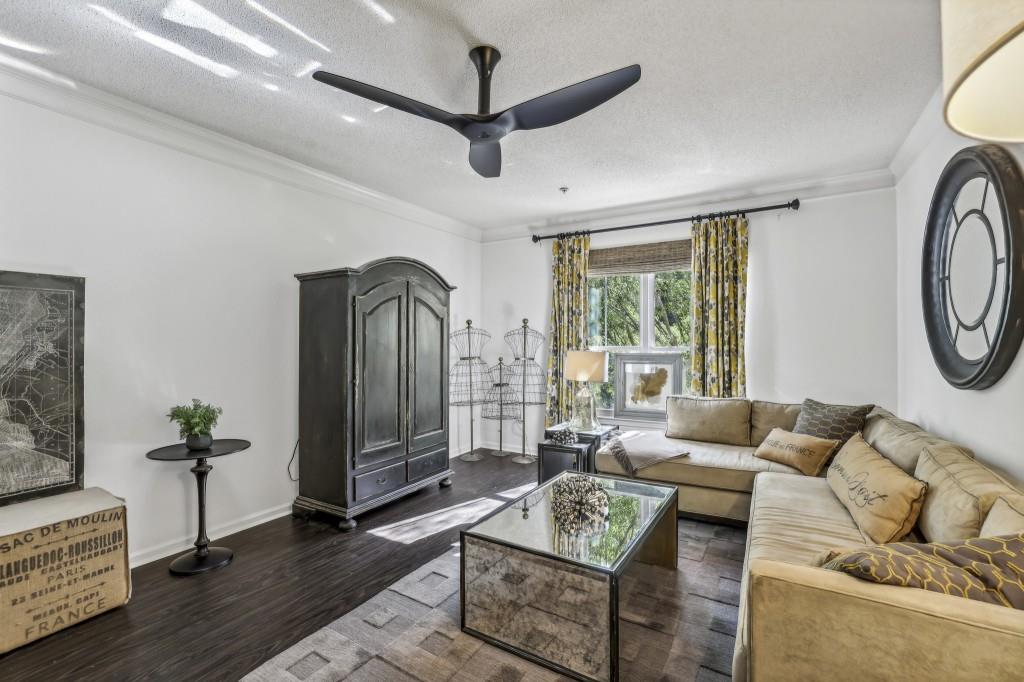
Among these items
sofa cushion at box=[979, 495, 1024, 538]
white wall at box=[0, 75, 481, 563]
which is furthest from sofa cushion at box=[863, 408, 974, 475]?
white wall at box=[0, 75, 481, 563]

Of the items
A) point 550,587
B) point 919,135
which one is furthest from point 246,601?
point 919,135

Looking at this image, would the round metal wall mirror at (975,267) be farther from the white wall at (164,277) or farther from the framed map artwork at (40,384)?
the framed map artwork at (40,384)

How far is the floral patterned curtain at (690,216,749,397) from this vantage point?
4281 mm

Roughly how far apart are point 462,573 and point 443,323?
2482mm

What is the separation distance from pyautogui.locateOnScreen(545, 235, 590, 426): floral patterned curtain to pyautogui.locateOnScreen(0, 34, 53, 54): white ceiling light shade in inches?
160

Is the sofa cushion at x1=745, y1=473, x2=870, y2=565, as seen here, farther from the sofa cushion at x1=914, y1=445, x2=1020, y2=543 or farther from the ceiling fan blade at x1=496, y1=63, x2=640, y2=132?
the ceiling fan blade at x1=496, y1=63, x2=640, y2=132

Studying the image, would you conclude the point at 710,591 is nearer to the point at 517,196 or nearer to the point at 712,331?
the point at 712,331

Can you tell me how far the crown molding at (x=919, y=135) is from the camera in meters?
2.71

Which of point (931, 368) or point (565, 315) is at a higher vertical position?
point (565, 315)

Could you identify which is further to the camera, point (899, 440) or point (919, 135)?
point (919, 135)

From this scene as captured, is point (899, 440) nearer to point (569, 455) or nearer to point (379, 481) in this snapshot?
point (569, 455)

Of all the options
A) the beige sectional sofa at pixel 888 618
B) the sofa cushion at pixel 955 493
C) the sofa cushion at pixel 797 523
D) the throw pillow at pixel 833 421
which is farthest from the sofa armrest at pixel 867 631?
the throw pillow at pixel 833 421

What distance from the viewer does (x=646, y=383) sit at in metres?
4.95

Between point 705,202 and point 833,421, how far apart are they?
2246 millimetres
